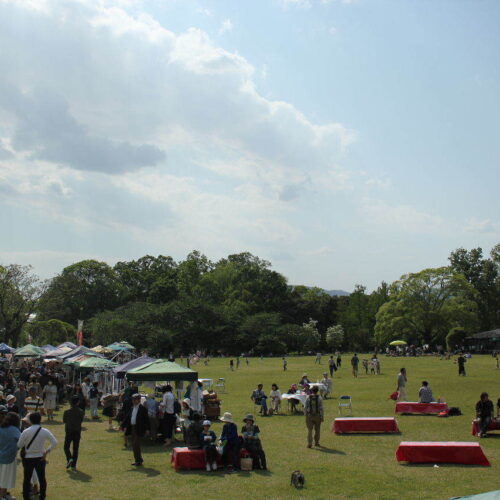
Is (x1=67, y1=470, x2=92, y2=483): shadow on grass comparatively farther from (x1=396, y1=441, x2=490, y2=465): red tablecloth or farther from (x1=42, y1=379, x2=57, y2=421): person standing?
(x1=42, y1=379, x2=57, y2=421): person standing

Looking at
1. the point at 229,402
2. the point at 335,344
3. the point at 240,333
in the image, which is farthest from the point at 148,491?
the point at 335,344

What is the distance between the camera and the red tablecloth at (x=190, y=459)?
12203mm

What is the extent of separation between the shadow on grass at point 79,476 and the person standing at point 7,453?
2.41 meters

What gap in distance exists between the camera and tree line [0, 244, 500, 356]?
69.8 m

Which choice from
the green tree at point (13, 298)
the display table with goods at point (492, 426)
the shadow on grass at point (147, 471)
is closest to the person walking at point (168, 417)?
the shadow on grass at point (147, 471)

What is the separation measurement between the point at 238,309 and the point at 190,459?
7129 centimetres

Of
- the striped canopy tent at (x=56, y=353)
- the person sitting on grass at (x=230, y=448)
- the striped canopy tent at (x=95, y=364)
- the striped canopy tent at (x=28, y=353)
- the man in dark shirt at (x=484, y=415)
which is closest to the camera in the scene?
the person sitting on grass at (x=230, y=448)

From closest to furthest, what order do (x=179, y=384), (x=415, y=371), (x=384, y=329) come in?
(x=179, y=384), (x=415, y=371), (x=384, y=329)

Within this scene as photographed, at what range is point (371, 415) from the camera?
20.3 meters

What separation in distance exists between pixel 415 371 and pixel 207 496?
107 ft

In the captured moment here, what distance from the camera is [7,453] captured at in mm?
8984

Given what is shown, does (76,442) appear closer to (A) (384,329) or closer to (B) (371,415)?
(B) (371,415)

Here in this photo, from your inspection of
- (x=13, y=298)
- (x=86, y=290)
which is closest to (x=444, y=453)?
(x=13, y=298)

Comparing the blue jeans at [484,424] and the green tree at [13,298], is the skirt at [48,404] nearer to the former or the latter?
the blue jeans at [484,424]
